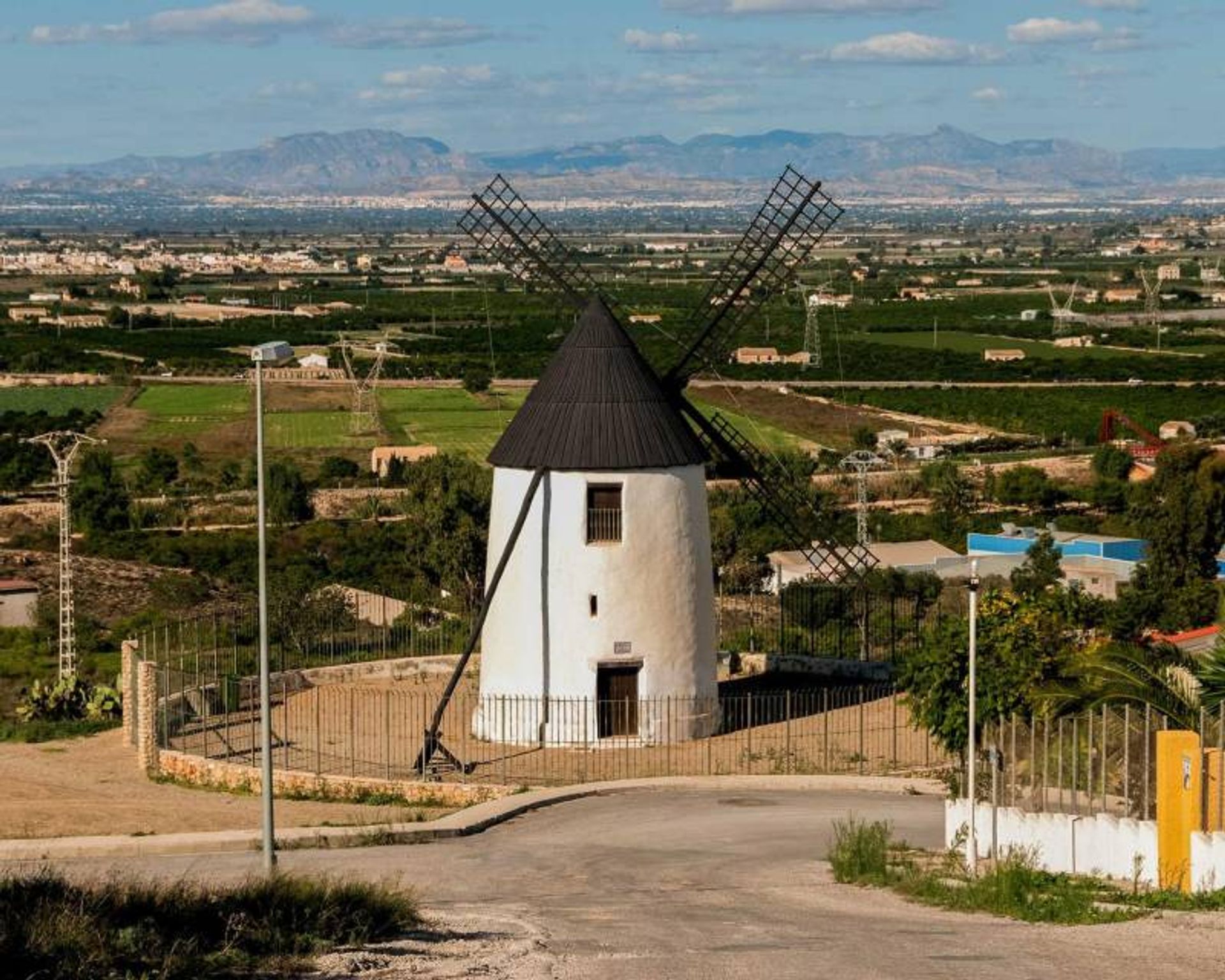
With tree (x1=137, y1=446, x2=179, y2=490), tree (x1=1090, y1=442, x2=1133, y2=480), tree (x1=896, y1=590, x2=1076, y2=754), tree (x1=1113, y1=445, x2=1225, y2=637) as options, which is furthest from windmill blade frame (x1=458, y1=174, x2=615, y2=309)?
Result: tree (x1=137, y1=446, x2=179, y2=490)

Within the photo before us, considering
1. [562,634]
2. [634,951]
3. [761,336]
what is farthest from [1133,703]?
[761,336]

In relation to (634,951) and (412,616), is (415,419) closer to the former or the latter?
(412,616)

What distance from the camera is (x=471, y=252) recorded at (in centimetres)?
3356

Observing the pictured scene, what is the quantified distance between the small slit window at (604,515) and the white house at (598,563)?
2 cm

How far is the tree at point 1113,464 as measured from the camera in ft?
243

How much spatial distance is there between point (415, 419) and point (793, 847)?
7924 cm

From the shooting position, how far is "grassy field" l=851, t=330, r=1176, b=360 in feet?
448

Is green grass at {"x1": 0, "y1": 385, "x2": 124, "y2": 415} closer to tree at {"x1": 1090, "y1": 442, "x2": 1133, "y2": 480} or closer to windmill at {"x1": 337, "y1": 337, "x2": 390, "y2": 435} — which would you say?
windmill at {"x1": 337, "y1": 337, "x2": 390, "y2": 435}

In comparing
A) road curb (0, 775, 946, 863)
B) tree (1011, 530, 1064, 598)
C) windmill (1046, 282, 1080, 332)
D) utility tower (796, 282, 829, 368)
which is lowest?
road curb (0, 775, 946, 863)

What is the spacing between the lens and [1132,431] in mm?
92688

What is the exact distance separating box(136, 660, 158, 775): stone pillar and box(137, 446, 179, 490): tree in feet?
161

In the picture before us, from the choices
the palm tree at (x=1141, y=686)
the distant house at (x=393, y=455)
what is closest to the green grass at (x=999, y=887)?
the palm tree at (x=1141, y=686)

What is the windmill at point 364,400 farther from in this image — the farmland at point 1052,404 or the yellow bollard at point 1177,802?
the yellow bollard at point 1177,802

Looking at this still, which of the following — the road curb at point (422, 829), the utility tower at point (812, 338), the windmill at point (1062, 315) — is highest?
the windmill at point (1062, 315)
